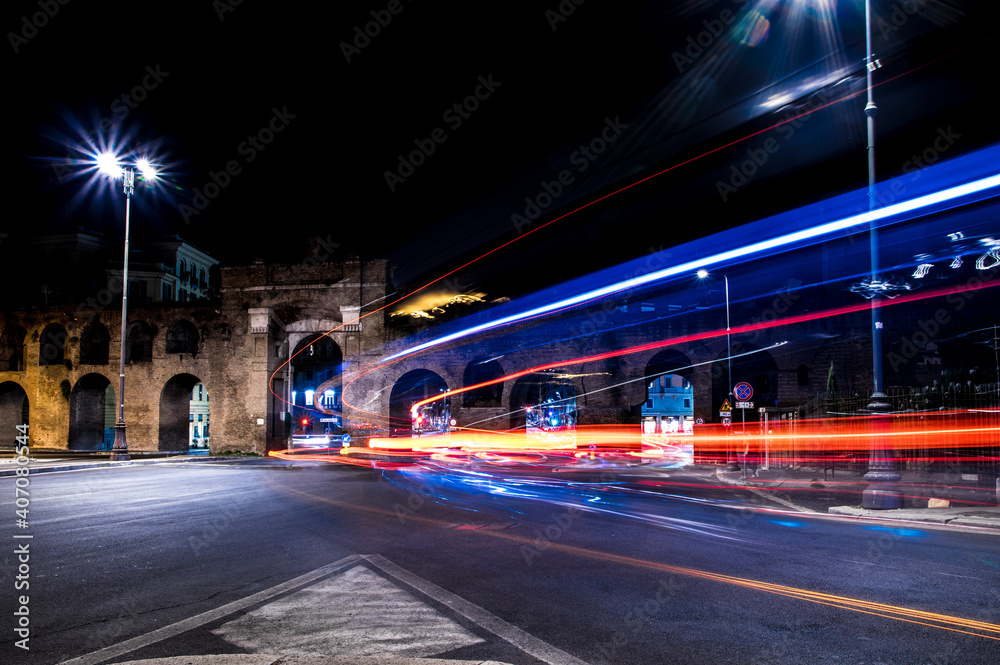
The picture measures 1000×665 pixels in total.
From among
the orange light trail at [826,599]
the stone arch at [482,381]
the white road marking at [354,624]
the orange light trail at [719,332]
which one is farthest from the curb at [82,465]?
the orange light trail at [826,599]

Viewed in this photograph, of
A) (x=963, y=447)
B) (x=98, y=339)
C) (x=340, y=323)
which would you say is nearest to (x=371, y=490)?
(x=963, y=447)

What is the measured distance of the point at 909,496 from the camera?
14133mm

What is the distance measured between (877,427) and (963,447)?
5119 millimetres

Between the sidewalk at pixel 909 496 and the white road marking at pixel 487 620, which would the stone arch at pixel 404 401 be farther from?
the white road marking at pixel 487 620

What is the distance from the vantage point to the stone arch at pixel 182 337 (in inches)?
1497

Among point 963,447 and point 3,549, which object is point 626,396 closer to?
point 963,447

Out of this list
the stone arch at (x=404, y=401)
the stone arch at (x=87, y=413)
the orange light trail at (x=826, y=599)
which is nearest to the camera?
the orange light trail at (x=826, y=599)

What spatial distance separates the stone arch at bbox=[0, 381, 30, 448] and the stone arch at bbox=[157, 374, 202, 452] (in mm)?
10843

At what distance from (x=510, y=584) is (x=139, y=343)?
128 feet

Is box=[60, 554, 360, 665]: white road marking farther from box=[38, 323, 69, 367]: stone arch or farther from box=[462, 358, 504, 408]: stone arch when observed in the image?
box=[38, 323, 69, 367]: stone arch

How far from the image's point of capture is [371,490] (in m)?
15.6

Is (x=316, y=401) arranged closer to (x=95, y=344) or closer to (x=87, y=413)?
(x=87, y=413)

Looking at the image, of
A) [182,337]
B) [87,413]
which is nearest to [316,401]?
[87,413]

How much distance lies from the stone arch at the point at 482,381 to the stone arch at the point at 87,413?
22.9 meters
